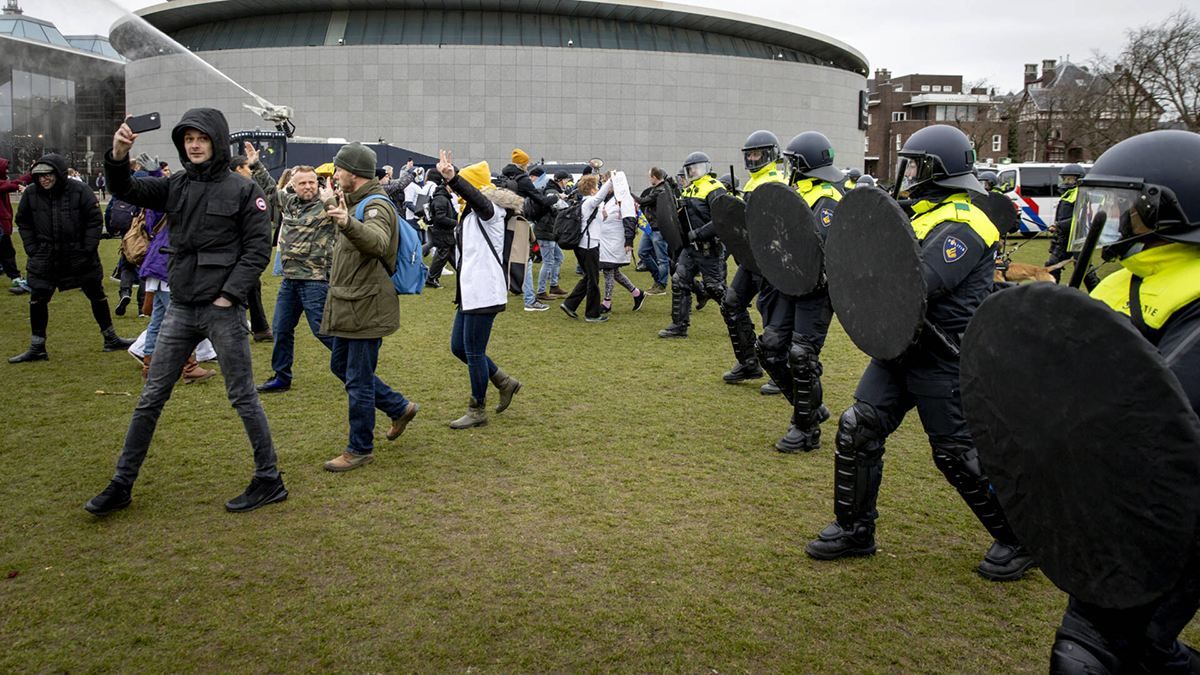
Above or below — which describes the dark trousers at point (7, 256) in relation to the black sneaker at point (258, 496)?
above

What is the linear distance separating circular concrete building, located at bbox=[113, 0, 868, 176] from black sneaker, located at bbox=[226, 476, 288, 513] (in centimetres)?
4237

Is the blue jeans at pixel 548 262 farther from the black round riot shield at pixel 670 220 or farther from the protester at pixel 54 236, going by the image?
the protester at pixel 54 236

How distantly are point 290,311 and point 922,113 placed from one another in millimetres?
85029

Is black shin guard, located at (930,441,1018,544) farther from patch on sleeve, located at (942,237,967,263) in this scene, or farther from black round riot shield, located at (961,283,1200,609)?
black round riot shield, located at (961,283,1200,609)

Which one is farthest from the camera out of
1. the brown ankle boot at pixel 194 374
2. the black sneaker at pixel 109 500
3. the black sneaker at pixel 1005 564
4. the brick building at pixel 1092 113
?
the brick building at pixel 1092 113

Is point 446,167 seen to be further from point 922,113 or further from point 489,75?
point 922,113

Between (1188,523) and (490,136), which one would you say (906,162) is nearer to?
(1188,523)

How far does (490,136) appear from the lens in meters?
46.6

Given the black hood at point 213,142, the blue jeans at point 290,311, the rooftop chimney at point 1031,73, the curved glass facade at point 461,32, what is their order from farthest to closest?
1. the rooftop chimney at point 1031,73
2. the curved glass facade at point 461,32
3. the blue jeans at point 290,311
4. the black hood at point 213,142

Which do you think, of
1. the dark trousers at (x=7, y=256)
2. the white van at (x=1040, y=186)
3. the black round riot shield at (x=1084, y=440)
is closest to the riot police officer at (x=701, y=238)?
the black round riot shield at (x=1084, y=440)

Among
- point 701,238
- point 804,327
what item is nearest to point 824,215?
point 804,327

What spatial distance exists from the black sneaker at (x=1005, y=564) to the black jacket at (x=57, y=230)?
868 cm

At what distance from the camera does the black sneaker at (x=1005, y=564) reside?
4008 mm

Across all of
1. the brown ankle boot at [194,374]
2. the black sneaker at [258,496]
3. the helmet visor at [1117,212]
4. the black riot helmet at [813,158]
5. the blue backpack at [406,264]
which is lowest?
the black sneaker at [258,496]
